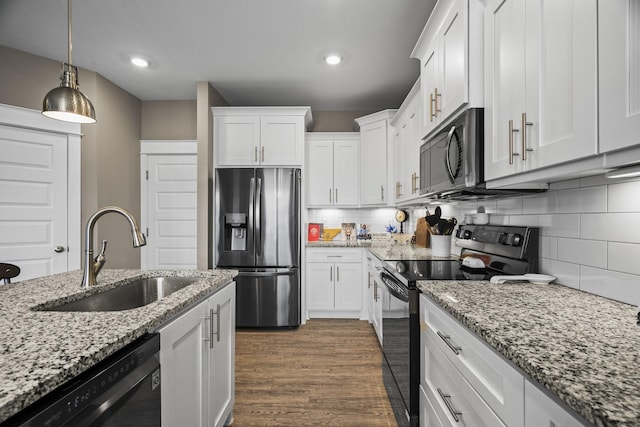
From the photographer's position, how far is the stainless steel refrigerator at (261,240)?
329 centimetres

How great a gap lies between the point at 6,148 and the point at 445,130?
3606mm

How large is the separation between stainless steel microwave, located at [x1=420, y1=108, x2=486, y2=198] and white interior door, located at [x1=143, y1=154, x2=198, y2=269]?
3.00 meters

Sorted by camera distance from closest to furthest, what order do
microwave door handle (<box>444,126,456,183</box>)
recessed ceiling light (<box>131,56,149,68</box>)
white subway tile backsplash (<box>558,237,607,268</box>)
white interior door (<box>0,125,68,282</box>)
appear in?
white subway tile backsplash (<box>558,237,607,268</box>) → microwave door handle (<box>444,126,456,183</box>) → white interior door (<box>0,125,68,282</box>) → recessed ceiling light (<box>131,56,149,68</box>)

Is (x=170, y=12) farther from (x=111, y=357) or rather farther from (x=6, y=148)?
(x=111, y=357)

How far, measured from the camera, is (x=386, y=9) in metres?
2.20

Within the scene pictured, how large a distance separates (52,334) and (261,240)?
252 cm

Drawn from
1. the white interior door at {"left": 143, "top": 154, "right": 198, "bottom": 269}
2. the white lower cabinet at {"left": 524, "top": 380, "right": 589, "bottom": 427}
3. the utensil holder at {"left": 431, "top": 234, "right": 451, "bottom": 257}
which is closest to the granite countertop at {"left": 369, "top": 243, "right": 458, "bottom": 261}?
the utensil holder at {"left": 431, "top": 234, "right": 451, "bottom": 257}

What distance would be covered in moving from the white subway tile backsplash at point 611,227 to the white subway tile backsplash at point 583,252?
0.03m

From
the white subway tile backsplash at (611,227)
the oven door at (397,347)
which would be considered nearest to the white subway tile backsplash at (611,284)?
the white subway tile backsplash at (611,227)

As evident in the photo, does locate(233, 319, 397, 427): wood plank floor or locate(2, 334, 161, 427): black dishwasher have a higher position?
locate(2, 334, 161, 427): black dishwasher

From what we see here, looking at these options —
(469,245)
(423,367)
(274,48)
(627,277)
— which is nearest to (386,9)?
(274,48)

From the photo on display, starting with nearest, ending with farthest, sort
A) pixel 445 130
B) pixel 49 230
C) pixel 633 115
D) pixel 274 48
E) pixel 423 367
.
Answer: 1. pixel 633 115
2. pixel 423 367
3. pixel 445 130
4. pixel 274 48
5. pixel 49 230

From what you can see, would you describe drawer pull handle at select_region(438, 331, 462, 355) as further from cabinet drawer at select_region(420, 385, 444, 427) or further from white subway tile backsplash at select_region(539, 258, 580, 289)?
white subway tile backsplash at select_region(539, 258, 580, 289)

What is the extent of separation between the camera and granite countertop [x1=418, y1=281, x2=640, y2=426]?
527 millimetres
